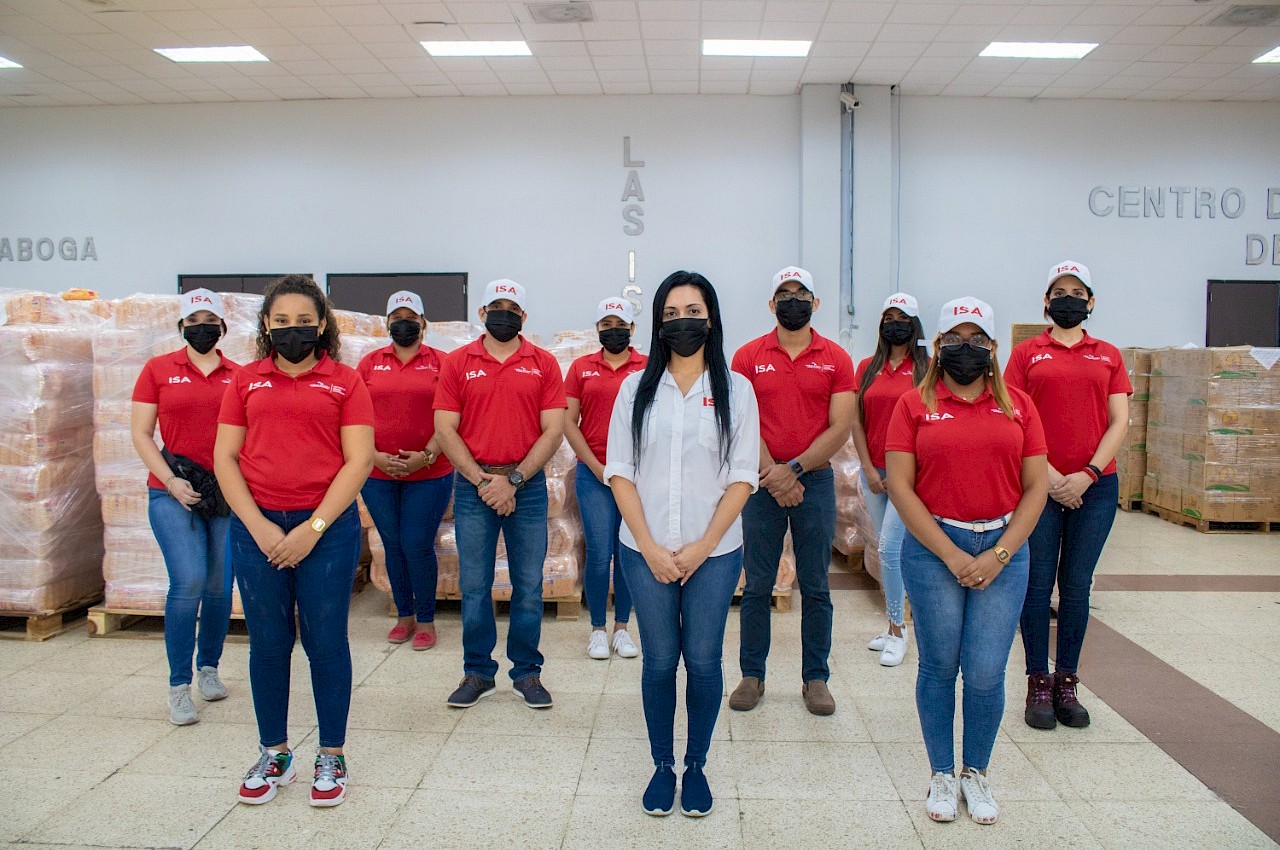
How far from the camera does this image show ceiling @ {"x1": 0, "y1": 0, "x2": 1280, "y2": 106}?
696 cm

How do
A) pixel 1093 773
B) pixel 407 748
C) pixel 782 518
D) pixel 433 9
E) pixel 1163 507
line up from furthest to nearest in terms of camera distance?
pixel 1163 507 < pixel 433 9 < pixel 782 518 < pixel 407 748 < pixel 1093 773

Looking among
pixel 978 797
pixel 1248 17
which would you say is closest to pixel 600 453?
pixel 978 797

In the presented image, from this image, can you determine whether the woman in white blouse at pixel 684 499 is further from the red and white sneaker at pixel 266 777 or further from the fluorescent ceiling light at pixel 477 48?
the fluorescent ceiling light at pixel 477 48

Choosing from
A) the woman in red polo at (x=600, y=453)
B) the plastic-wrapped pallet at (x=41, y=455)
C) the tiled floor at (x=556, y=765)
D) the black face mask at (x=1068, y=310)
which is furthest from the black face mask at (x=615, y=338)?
the plastic-wrapped pallet at (x=41, y=455)

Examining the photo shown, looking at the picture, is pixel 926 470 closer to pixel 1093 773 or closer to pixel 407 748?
pixel 1093 773

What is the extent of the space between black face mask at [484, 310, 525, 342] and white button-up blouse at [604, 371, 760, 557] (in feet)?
3.54

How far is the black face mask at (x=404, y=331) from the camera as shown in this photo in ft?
13.1

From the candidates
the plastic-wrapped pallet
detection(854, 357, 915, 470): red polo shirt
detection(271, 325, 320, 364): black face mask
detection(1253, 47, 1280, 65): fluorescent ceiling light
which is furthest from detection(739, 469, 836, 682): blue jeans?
detection(1253, 47, 1280, 65): fluorescent ceiling light

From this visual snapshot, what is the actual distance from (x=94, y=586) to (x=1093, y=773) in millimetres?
4855

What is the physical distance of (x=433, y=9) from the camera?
694 cm

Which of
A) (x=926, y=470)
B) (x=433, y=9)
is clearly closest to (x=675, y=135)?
(x=433, y=9)

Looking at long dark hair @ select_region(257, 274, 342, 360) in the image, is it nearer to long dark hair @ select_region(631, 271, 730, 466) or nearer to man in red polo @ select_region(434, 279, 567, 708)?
man in red polo @ select_region(434, 279, 567, 708)

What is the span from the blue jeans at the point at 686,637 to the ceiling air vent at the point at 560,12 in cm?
577

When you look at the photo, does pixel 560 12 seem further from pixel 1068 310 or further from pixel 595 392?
pixel 1068 310
